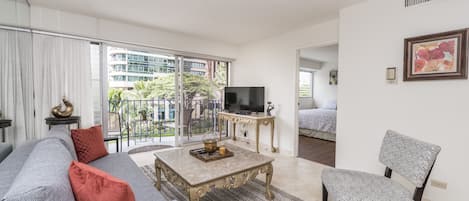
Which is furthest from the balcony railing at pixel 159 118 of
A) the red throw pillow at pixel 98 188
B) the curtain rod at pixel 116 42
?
the red throw pillow at pixel 98 188

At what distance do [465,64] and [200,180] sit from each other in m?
2.71

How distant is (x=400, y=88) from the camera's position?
2.39 m

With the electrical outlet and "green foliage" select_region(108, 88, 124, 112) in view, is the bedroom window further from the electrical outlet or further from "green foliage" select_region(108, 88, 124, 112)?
"green foliage" select_region(108, 88, 124, 112)

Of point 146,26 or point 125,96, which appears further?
point 125,96

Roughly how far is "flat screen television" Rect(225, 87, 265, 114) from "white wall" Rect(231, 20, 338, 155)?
0.96ft

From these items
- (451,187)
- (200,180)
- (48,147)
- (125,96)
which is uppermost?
(125,96)

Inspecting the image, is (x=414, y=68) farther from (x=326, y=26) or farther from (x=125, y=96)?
(x=125, y=96)

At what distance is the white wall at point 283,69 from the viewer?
3527 mm

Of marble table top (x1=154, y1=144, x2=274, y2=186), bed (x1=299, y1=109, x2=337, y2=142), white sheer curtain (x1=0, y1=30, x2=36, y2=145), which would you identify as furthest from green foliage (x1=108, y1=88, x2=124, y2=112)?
bed (x1=299, y1=109, x2=337, y2=142)

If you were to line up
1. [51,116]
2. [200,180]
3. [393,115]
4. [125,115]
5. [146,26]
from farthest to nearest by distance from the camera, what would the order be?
[125,115], [146,26], [51,116], [393,115], [200,180]

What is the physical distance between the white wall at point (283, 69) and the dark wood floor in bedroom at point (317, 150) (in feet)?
1.18

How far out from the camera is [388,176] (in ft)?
6.33

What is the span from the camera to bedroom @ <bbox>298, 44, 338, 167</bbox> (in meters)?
4.18

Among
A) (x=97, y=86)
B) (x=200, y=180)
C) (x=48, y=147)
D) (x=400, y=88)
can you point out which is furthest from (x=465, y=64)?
(x=97, y=86)
